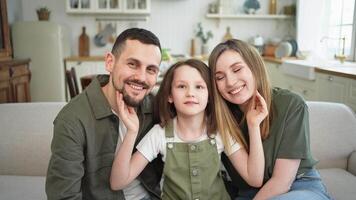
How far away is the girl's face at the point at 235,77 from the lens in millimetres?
1287

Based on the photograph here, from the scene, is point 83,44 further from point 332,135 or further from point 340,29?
point 332,135

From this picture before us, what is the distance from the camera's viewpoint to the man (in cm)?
117

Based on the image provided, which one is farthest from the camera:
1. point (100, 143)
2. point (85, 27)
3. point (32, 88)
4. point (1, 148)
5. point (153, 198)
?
point (85, 27)

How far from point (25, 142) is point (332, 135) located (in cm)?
181

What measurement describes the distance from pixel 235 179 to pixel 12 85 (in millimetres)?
3156

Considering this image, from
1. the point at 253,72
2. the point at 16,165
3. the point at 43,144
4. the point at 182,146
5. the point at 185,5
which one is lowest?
the point at 16,165

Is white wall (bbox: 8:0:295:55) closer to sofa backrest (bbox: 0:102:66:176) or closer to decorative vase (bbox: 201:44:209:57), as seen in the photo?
decorative vase (bbox: 201:44:209:57)

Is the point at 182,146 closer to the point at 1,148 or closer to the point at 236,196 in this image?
the point at 236,196

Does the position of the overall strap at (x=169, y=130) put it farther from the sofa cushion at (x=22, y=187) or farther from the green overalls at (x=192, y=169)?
the sofa cushion at (x=22, y=187)

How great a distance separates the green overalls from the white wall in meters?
4.25

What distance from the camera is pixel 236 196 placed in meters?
1.50

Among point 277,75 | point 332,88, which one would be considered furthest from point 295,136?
point 277,75

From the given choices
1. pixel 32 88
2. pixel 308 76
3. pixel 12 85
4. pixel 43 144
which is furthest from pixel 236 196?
pixel 32 88

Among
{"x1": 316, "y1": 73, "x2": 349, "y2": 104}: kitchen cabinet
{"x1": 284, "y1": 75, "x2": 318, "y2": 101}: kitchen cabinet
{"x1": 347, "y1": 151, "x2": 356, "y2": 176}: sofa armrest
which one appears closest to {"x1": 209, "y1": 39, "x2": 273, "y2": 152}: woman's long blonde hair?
{"x1": 347, "y1": 151, "x2": 356, "y2": 176}: sofa armrest
